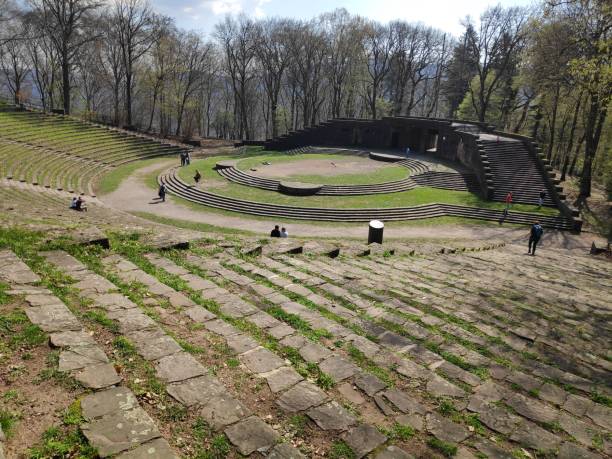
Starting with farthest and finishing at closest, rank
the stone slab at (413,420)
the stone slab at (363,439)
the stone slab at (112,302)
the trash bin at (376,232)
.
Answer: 1. the trash bin at (376,232)
2. the stone slab at (112,302)
3. the stone slab at (413,420)
4. the stone slab at (363,439)

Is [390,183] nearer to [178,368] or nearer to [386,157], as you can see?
[386,157]

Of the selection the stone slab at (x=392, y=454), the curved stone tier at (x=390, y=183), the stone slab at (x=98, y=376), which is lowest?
the stone slab at (x=392, y=454)

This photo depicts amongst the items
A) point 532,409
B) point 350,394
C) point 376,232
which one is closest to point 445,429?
point 350,394

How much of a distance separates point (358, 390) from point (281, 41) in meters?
52.7

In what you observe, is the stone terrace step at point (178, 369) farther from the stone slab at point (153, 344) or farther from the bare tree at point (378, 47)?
the bare tree at point (378, 47)

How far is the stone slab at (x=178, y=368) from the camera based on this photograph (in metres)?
4.55

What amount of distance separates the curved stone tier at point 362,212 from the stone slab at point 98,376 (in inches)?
765

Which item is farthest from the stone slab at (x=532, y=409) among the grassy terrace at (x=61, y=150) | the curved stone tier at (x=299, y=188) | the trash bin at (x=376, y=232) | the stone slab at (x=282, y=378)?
the grassy terrace at (x=61, y=150)

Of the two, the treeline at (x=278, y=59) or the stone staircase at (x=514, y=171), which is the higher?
the treeline at (x=278, y=59)

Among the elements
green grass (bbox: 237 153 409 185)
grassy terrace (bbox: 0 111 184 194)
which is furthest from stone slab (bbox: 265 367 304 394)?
grassy terrace (bbox: 0 111 184 194)

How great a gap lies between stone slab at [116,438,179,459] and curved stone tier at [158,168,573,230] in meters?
20.3

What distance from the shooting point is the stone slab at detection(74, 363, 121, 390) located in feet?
13.7

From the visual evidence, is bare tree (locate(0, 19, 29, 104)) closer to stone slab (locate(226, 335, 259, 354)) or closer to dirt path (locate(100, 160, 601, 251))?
dirt path (locate(100, 160, 601, 251))

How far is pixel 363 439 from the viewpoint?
13.1ft
